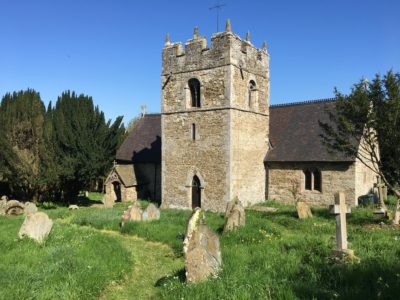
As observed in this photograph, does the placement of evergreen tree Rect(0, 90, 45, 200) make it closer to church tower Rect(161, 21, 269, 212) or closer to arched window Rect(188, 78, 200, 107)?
church tower Rect(161, 21, 269, 212)

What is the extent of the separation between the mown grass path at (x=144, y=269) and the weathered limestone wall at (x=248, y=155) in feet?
26.0

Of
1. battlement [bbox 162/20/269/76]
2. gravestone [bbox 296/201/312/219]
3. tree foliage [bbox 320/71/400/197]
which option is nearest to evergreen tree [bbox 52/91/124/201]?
battlement [bbox 162/20/269/76]

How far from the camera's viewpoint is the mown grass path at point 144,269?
7664mm

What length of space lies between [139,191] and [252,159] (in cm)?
952

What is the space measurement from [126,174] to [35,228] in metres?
14.8

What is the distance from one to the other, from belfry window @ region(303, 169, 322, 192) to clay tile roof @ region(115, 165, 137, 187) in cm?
1201

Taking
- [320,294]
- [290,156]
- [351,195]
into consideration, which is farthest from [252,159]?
[320,294]

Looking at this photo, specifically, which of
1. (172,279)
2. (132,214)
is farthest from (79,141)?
(172,279)

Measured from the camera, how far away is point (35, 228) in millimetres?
10711

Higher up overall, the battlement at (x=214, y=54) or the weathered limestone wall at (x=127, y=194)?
the battlement at (x=214, y=54)

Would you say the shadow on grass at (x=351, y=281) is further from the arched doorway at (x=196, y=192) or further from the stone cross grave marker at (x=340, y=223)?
the arched doorway at (x=196, y=192)

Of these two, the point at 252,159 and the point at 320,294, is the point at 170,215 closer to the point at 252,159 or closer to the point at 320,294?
the point at 252,159

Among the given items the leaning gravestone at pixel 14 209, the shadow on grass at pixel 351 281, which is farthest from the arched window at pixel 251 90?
the shadow on grass at pixel 351 281

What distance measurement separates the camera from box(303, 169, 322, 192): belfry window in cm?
2008
